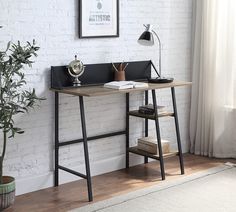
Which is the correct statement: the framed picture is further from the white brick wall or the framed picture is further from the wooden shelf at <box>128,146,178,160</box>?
the wooden shelf at <box>128,146,178,160</box>

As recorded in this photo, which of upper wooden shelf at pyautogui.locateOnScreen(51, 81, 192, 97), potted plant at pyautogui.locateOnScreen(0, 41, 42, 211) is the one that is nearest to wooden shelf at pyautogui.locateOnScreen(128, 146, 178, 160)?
upper wooden shelf at pyautogui.locateOnScreen(51, 81, 192, 97)

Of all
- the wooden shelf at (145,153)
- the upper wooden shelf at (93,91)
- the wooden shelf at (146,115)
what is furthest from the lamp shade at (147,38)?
the wooden shelf at (145,153)

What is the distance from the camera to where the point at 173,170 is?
4.54m

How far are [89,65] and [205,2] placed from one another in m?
1.50

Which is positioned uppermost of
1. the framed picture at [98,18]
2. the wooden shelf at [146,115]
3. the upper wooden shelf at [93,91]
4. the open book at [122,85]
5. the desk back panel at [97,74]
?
the framed picture at [98,18]

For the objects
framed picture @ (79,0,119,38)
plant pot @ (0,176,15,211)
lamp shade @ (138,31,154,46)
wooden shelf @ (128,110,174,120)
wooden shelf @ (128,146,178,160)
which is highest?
framed picture @ (79,0,119,38)

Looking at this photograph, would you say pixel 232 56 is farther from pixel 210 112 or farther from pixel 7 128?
pixel 7 128

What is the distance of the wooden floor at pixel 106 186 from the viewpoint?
3645 mm

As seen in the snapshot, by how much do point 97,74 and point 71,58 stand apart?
28 centimetres

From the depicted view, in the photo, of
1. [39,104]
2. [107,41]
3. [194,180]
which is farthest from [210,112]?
[39,104]

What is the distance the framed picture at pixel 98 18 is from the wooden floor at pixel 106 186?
1.27m

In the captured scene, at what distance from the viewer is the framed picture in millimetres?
4062

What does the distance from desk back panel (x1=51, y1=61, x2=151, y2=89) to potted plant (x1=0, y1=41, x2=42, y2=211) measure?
295mm

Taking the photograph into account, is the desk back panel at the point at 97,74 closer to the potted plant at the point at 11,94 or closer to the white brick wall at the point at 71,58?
the white brick wall at the point at 71,58
